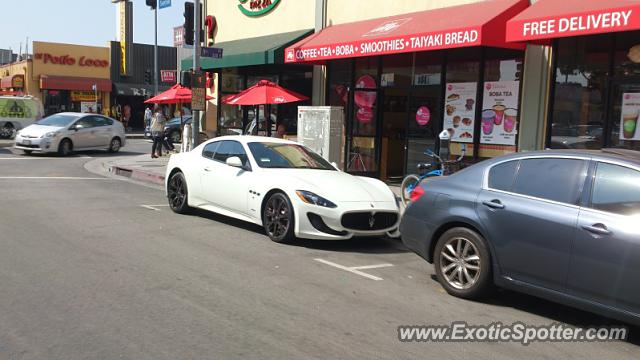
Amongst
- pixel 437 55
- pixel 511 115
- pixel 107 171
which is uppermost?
pixel 437 55

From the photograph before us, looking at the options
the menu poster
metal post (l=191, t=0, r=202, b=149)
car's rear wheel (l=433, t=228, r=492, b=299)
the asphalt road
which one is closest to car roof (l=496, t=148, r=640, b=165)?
car's rear wheel (l=433, t=228, r=492, b=299)

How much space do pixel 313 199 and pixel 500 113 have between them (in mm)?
5497

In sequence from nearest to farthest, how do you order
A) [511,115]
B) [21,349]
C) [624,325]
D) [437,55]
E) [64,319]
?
[21,349]
[64,319]
[624,325]
[511,115]
[437,55]

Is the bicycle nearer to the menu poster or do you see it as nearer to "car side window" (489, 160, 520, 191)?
the menu poster

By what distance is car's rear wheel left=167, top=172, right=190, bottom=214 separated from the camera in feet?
33.5

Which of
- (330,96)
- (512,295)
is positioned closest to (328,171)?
(512,295)

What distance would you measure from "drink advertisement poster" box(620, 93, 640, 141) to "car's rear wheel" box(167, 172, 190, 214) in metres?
7.21

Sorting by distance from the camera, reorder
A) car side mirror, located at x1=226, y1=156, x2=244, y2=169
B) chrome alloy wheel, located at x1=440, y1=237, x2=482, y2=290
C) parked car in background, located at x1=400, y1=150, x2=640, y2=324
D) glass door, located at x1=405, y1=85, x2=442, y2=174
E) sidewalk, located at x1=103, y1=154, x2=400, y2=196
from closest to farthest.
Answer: parked car in background, located at x1=400, y1=150, x2=640, y2=324 → chrome alloy wheel, located at x1=440, y1=237, x2=482, y2=290 → car side mirror, located at x1=226, y1=156, x2=244, y2=169 → glass door, located at x1=405, y1=85, x2=442, y2=174 → sidewalk, located at x1=103, y1=154, x2=400, y2=196

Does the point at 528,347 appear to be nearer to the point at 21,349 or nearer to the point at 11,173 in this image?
the point at 21,349

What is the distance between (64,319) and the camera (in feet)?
16.0

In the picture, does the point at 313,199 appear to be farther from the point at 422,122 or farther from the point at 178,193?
the point at 422,122

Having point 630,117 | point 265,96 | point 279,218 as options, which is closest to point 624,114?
point 630,117

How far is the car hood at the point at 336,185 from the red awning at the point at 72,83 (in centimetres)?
3597

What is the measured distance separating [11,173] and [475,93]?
38.1ft
